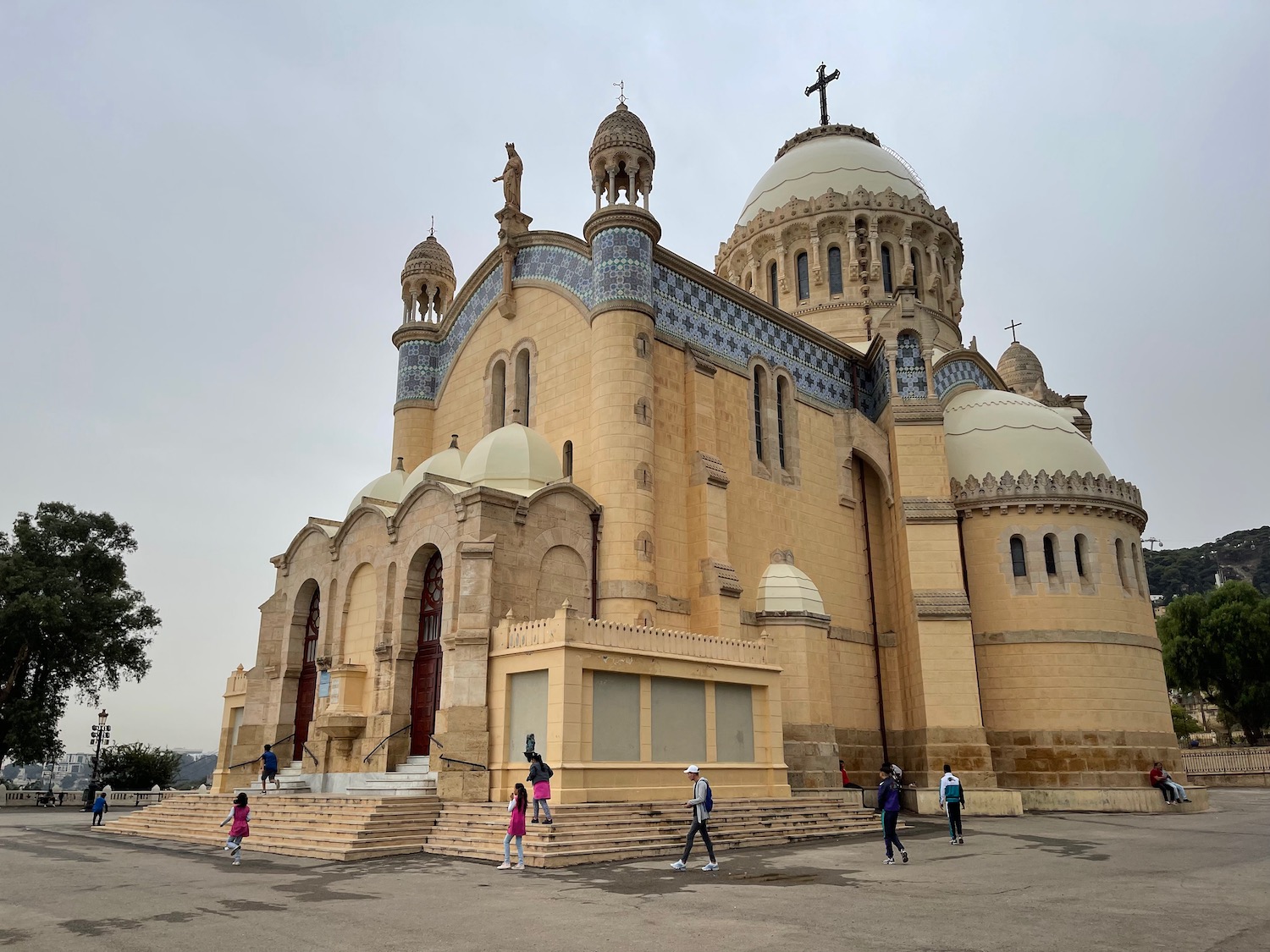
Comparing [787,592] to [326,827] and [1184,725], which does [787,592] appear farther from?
[1184,725]

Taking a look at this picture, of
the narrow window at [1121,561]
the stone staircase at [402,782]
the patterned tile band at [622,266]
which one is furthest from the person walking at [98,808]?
the narrow window at [1121,561]

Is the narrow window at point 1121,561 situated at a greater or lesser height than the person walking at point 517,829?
greater

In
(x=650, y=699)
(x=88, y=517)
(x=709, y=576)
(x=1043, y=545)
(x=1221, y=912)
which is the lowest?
(x=1221, y=912)

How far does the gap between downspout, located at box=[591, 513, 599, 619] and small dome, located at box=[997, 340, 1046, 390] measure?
26160 millimetres

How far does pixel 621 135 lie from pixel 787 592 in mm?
12253

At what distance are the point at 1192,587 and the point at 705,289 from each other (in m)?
137

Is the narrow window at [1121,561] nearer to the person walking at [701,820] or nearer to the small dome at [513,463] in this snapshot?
the small dome at [513,463]

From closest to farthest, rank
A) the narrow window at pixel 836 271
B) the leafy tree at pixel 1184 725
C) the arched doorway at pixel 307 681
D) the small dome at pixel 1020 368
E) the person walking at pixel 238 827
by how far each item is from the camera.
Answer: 1. the person walking at pixel 238 827
2. the arched doorway at pixel 307 681
3. the narrow window at pixel 836 271
4. the small dome at pixel 1020 368
5. the leafy tree at pixel 1184 725

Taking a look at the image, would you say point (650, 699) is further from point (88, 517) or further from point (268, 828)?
point (88, 517)

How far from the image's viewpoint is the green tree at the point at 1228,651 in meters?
48.3

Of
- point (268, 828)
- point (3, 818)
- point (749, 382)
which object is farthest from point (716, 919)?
point (3, 818)

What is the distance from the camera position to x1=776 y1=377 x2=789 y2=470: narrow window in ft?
87.8

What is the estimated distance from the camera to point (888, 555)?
28422 millimetres

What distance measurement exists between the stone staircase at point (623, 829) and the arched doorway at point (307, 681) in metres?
8.99
